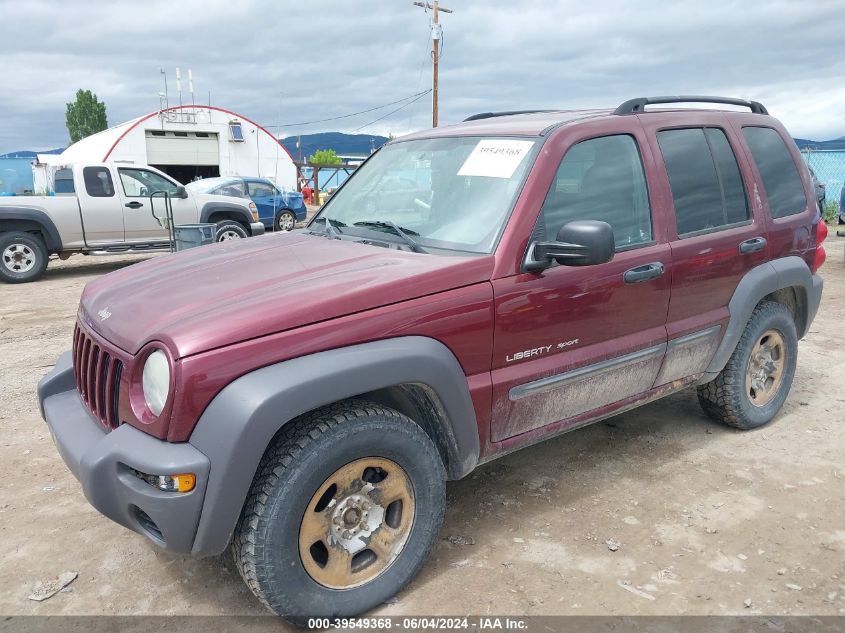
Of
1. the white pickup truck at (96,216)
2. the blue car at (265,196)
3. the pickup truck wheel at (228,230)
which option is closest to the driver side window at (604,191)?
the white pickup truck at (96,216)

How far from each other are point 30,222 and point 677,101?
10.0 metres

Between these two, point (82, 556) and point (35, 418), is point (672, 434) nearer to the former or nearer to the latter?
point (82, 556)

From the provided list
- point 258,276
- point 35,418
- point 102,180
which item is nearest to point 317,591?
point 258,276

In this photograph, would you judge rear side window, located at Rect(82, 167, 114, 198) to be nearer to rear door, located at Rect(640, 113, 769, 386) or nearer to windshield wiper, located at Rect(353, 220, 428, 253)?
windshield wiper, located at Rect(353, 220, 428, 253)

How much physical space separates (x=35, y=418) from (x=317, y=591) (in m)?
3.07

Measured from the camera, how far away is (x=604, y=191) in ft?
10.8

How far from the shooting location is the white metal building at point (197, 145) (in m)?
30.5

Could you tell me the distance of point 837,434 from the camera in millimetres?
4332

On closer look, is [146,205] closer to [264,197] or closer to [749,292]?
[264,197]

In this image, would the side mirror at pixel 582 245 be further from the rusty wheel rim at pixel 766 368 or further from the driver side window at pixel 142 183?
the driver side window at pixel 142 183

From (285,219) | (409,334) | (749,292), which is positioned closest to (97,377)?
(409,334)

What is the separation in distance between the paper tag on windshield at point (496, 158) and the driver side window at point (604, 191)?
19 cm

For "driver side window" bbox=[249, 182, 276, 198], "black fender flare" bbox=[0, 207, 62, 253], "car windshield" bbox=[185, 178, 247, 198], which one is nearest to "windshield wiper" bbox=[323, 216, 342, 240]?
"black fender flare" bbox=[0, 207, 62, 253]

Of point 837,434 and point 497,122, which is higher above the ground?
point 497,122
